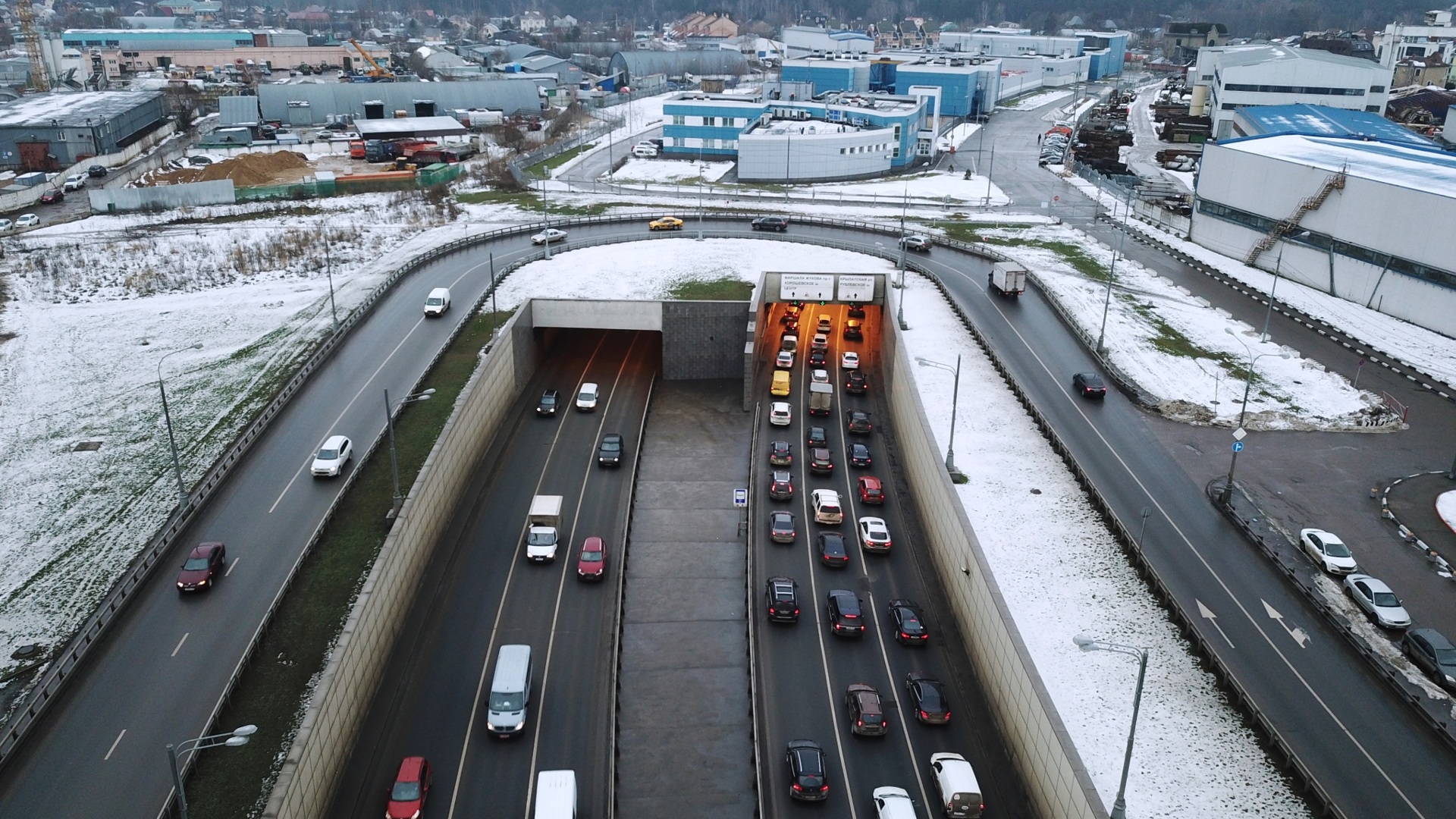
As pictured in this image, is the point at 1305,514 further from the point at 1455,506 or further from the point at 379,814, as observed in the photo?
the point at 379,814

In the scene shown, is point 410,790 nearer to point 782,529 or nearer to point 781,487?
point 782,529

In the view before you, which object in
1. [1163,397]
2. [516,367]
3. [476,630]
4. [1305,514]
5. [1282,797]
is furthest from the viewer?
[516,367]

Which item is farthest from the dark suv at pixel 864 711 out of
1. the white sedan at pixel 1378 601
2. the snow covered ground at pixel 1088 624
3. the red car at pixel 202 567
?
the red car at pixel 202 567

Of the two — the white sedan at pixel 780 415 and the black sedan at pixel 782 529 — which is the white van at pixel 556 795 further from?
the white sedan at pixel 780 415

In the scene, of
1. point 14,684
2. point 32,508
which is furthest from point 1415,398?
point 32,508

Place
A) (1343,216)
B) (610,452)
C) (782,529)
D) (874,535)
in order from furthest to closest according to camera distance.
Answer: (1343,216)
(610,452)
(782,529)
(874,535)

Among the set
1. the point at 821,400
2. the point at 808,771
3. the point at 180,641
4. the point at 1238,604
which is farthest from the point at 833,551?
the point at 180,641

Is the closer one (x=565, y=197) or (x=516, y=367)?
(x=516, y=367)
